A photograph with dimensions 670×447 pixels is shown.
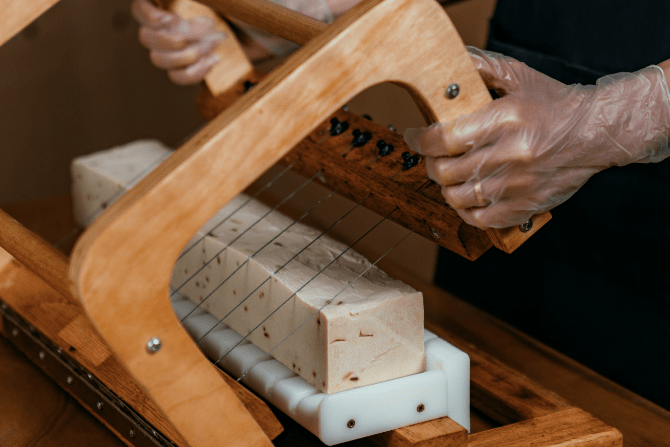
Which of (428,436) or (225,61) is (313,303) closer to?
(428,436)

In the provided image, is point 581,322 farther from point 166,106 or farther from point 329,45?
point 166,106

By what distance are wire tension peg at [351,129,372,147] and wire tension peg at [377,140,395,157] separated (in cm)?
4

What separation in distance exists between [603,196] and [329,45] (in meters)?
0.85

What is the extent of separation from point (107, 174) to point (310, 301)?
70cm

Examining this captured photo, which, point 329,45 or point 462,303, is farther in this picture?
point 462,303

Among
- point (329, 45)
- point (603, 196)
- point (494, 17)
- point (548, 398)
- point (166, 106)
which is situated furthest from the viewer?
point (166, 106)

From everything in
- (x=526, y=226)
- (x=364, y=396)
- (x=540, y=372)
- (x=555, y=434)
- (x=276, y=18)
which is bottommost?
A: (x=540, y=372)

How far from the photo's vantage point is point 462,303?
134 centimetres

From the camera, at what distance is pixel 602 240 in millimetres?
1319

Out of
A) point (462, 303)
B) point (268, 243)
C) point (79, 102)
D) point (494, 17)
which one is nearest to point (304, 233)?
point (268, 243)

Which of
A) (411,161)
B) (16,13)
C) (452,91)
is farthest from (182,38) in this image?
(452,91)

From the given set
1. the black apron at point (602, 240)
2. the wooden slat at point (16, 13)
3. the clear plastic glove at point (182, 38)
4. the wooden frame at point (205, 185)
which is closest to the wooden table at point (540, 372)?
the black apron at point (602, 240)

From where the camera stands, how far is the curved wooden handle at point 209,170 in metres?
0.59

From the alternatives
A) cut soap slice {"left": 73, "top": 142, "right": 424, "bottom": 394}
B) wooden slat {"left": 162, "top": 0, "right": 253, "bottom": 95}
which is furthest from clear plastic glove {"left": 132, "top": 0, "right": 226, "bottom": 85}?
cut soap slice {"left": 73, "top": 142, "right": 424, "bottom": 394}
